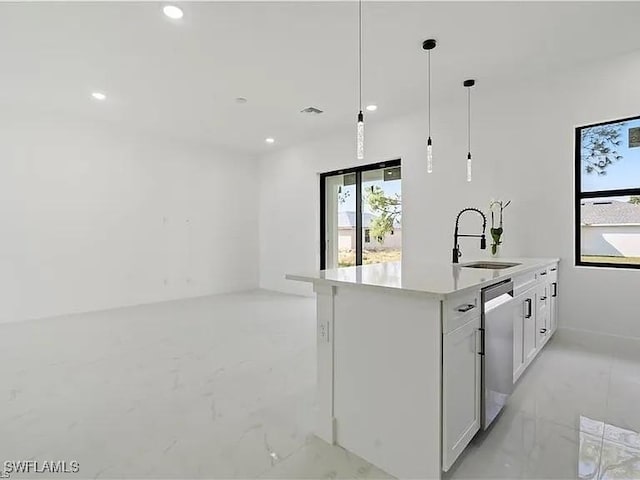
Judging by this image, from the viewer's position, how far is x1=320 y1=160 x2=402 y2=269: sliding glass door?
5332 millimetres

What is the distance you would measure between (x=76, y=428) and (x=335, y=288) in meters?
1.75

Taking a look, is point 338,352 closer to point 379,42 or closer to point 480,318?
point 480,318

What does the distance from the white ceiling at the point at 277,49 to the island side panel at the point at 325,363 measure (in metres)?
2.17

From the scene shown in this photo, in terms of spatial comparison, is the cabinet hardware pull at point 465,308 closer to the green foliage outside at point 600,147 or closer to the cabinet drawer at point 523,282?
the cabinet drawer at point 523,282

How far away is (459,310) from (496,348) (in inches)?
21.8

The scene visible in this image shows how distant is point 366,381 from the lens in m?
1.76

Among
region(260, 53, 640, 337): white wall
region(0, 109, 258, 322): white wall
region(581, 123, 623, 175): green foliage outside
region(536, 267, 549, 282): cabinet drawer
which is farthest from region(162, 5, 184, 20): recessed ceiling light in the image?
region(581, 123, 623, 175): green foliage outside

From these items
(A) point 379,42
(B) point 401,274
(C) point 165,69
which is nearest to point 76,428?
(B) point 401,274

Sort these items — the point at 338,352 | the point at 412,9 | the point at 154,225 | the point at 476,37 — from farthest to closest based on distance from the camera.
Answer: the point at 154,225
the point at 476,37
the point at 412,9
the point at 338,352

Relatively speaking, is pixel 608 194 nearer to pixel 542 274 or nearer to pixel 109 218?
pixel 542 274

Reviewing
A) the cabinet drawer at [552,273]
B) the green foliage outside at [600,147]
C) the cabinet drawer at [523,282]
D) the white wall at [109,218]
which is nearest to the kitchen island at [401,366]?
the cabinet drawer at [523,282]

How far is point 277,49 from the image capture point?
3.16m

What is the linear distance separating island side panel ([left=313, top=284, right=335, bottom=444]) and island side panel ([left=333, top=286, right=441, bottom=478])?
0.03 m

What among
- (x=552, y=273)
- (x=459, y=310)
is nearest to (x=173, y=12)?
(x=459, y=310)
